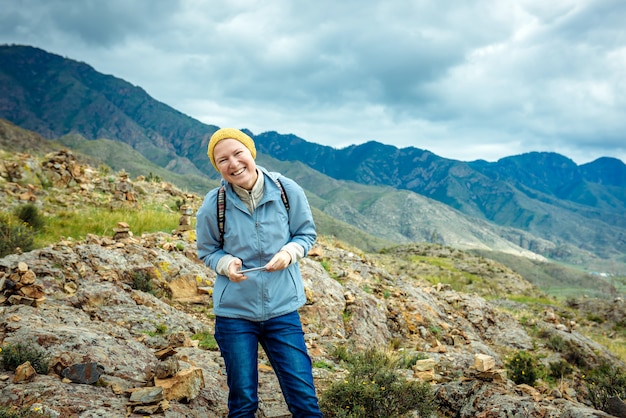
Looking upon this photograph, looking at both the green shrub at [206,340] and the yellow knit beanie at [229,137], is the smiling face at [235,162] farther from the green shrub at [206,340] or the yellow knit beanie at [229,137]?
the green shrub at [206,340]

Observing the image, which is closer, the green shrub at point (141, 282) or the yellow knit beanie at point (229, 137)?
the yellow knit beanie at point (229, 137)

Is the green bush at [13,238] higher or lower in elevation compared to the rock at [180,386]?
higher

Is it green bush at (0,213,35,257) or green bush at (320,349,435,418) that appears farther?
green bush at (0,213,35,257)

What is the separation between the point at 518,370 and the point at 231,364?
20.2 feet

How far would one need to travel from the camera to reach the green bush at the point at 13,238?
750 centimetres

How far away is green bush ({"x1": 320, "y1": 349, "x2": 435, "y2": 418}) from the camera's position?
4297mm

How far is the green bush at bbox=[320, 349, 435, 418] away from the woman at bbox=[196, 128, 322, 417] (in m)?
1.21

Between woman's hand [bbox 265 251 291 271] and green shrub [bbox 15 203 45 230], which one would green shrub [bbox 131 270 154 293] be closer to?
green shrub [bbox 15 203 45 230]

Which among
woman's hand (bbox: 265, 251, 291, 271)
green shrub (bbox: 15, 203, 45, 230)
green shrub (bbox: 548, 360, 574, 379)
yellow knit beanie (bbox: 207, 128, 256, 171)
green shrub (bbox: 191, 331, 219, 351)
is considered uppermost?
yellow knit beanie (bbox: 207, 128, 256, 171)

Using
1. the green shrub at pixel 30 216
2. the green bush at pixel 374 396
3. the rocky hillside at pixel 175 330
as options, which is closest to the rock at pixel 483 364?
the rocky hillside at pixel 175 330

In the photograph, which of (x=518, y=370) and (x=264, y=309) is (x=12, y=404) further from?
(x=518, y=370)

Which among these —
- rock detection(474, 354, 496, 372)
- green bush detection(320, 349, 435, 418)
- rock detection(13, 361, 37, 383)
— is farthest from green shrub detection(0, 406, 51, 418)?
rock detection(474, 354, 496, 372)

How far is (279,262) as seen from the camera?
3.01 m

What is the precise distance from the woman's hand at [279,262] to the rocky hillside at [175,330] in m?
1.82
